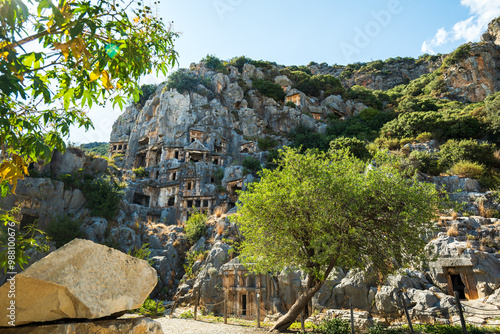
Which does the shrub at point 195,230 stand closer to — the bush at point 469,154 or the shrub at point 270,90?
the bush at point 469,154

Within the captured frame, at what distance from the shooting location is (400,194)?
1156cm

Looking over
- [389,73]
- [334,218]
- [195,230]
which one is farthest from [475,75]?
[334,218]

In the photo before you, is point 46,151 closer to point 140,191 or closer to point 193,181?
point 193,181

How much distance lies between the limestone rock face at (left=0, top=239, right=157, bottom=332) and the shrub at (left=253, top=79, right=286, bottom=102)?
6282 cm

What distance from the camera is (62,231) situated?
28.1 metres

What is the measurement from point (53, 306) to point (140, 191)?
44.2 meters

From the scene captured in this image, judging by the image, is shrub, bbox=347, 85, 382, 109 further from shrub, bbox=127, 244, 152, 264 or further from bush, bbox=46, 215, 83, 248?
bush, bbox=46, 215, 83, 248

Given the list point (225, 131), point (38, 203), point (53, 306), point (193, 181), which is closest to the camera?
point (53, 306)

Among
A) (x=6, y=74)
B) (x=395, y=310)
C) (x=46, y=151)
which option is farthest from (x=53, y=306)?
(x=395, y=310)

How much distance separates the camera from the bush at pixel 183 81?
59031 mm

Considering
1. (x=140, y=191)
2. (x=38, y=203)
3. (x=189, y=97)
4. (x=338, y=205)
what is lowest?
(x=338, y=205)

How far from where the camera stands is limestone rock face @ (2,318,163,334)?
3.89 m

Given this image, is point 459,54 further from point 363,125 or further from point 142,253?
point 142,253

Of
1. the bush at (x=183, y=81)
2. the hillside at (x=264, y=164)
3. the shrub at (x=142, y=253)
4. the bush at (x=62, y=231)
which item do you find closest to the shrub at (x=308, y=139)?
the hillside at (x=264, y=164)
